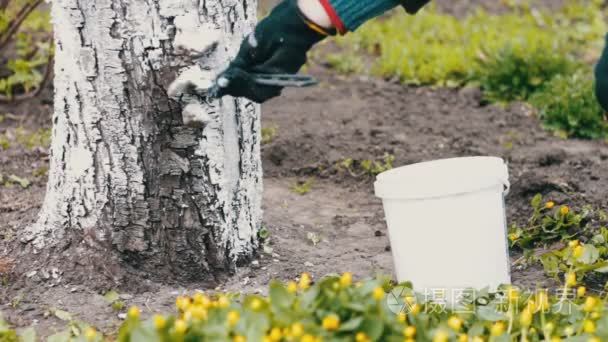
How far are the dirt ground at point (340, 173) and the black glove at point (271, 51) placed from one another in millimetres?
670

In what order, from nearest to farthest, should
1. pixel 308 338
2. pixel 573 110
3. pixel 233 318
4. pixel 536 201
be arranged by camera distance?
pixel 308 338 → pixel 233 318 → pixel 536 201 → pixel 573 110

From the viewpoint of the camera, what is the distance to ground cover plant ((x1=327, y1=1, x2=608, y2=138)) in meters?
4.41

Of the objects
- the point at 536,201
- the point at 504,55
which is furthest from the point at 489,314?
the point at 504,55

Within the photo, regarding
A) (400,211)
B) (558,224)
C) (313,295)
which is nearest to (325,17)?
(400,211)

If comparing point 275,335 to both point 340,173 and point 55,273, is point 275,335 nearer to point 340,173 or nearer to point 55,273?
point 55,273

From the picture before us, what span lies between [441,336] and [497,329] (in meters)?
0.18

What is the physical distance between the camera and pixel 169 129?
103 inches

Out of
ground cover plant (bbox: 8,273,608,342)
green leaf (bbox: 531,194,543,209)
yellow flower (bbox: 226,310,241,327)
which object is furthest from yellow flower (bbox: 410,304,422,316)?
green leaf (bbox: 531,194,543,209)

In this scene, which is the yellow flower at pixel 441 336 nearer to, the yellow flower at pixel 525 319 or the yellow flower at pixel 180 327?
the yellow flower at pixel 525 319

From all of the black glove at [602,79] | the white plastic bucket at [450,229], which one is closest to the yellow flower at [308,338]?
the white plastic bucket at [450,229]

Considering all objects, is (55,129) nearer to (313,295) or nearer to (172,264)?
(172,264)

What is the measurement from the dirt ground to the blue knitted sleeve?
0.90 m

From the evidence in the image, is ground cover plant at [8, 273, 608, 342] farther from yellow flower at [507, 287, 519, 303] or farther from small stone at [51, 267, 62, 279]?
small stone at [51, 267, 62, 279]

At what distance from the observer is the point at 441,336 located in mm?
1940
